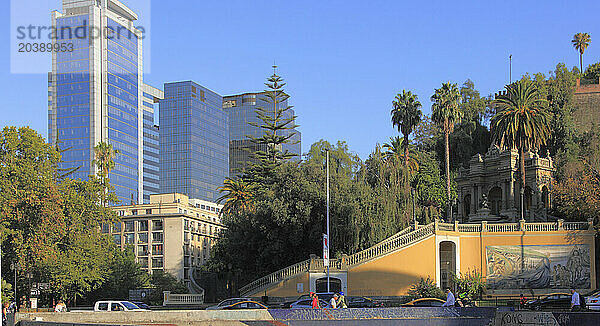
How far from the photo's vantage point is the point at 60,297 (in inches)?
2447

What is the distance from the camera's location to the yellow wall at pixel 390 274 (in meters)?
54.5

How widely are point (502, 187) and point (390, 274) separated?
28.7 meters

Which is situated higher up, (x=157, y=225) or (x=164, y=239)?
(x=157, y=225)

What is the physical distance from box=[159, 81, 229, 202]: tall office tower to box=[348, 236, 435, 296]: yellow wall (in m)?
132

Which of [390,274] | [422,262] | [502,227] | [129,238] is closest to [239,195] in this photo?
[390,274]

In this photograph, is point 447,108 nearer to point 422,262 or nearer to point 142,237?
point 422,262

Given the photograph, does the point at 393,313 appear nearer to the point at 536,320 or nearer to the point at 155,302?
the point at 536,320

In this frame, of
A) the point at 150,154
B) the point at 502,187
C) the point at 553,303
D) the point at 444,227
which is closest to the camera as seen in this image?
the point at 553,303

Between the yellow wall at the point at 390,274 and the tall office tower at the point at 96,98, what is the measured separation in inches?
4989

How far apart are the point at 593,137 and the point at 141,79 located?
141 meters

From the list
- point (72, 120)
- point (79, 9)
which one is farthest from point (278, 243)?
point (79, 9)

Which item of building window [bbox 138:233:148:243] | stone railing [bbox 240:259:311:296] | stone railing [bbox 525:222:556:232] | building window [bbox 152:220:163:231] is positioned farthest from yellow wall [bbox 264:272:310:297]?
building window [bbox 138:233:148:243]

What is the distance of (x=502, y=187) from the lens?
77.8 m

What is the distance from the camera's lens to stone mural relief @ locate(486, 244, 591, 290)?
55.9 m
